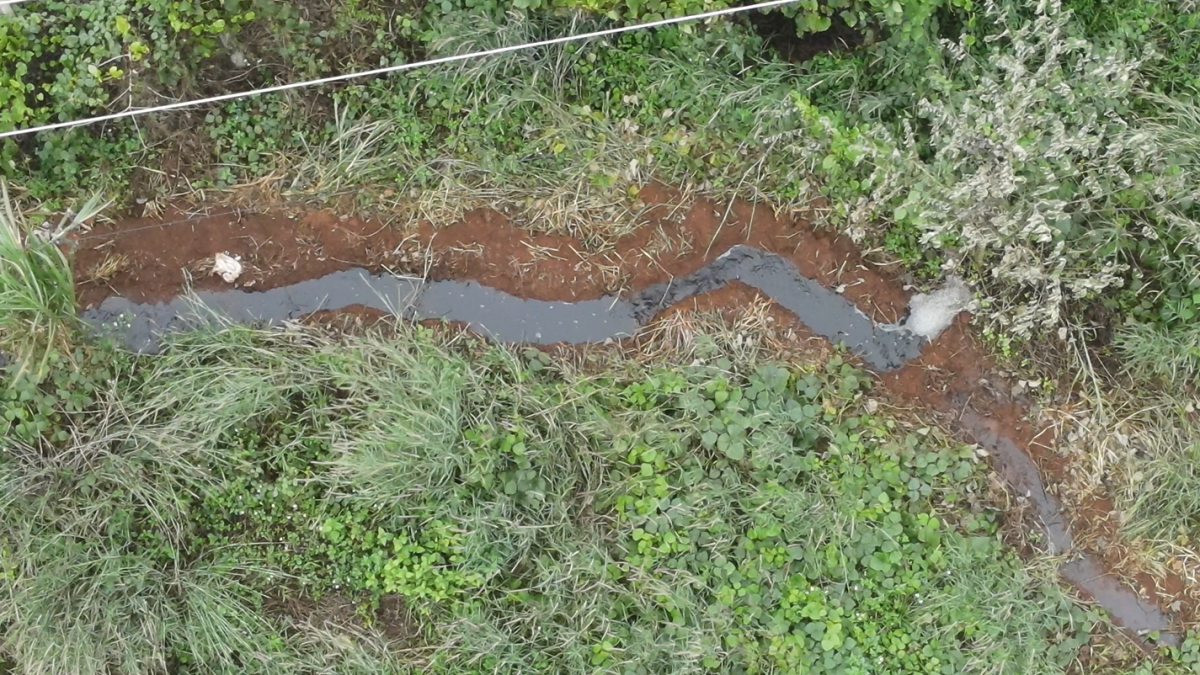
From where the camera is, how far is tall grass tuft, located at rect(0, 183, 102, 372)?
2486mm

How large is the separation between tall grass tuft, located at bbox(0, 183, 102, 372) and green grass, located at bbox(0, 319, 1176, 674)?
141mm

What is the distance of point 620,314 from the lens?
3.08 m

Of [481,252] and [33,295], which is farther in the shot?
[481,252]

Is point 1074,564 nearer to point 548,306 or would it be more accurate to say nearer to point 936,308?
point 936,308

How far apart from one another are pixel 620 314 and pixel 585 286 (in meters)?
0.18

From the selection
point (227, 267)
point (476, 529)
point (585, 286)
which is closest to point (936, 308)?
point (585, 286)

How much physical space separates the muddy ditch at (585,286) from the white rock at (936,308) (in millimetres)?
37

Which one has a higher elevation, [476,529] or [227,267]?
[227,267]

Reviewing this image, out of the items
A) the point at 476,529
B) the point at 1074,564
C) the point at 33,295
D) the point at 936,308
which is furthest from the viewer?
the point at 936,308

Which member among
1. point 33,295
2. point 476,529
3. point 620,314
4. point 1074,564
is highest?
point 33,295

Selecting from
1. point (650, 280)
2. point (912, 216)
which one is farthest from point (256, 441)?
point (912, 216)

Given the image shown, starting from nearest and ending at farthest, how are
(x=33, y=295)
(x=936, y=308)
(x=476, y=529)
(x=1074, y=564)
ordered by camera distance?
(x=33, y=295)
(x=476, y=529)
(x=1074, y=564)
(x=936, y=308)

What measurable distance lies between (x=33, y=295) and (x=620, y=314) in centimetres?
206

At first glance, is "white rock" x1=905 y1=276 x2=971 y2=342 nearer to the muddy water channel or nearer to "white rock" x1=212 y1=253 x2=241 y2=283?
the muddy water channel
